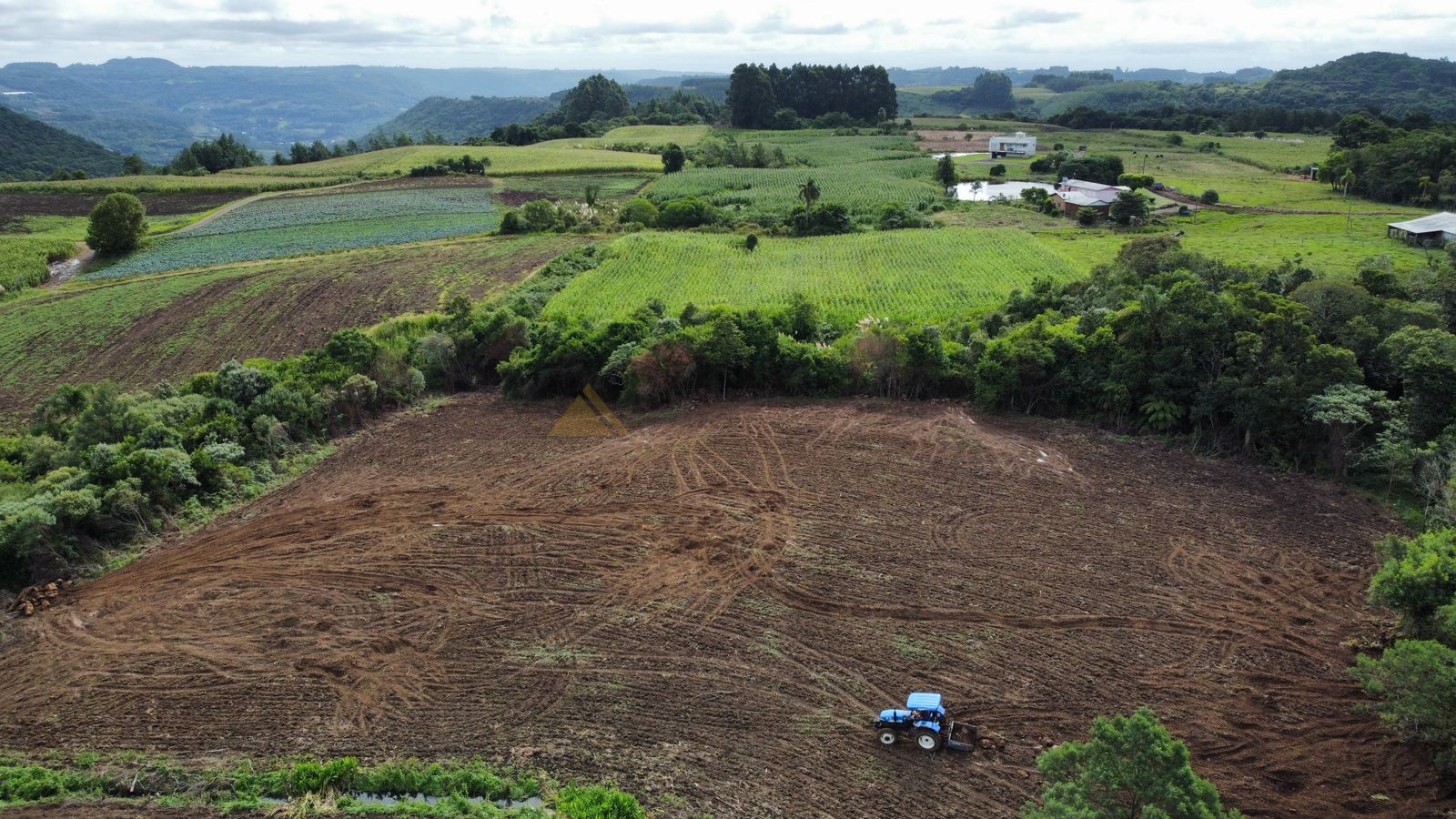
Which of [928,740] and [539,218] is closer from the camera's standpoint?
[928,740]

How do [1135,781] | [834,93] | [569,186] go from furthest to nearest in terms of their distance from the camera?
[834,93] → [569,186] → [1135,781]

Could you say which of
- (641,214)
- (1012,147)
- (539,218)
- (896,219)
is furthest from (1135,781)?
(1012,147)

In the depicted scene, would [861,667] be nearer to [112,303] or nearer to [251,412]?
[251,412]

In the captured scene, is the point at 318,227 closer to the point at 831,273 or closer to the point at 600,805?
the point at 831,273

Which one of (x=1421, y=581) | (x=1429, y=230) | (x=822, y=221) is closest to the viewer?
(x=1421, y=581)

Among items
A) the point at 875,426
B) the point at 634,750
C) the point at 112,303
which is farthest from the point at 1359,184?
the point at 112,303

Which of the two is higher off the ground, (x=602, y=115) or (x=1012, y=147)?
(x=602, y=115)

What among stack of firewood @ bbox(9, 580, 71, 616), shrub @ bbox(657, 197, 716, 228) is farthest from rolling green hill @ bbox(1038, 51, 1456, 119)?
stack of firewood @ bbox(9, 580, 71, 616)

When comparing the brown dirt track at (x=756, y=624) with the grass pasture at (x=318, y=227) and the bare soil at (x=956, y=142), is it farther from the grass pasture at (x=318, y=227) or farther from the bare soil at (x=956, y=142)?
the bare soil at (x=956, y=142)
